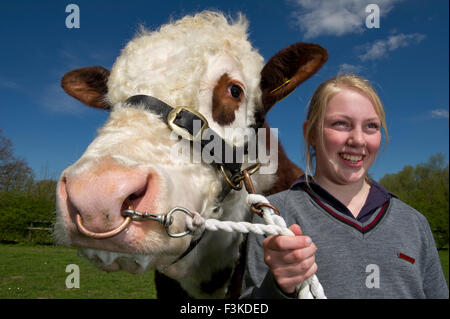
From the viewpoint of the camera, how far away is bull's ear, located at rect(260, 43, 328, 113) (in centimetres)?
282

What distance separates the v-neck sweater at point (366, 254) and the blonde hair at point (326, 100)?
399mm

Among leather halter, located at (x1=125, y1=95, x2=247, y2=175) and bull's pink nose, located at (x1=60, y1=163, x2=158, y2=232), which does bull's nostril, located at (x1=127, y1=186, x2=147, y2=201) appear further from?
leather halter, located at (x1=125, y1=95, x2=247, y2=175)

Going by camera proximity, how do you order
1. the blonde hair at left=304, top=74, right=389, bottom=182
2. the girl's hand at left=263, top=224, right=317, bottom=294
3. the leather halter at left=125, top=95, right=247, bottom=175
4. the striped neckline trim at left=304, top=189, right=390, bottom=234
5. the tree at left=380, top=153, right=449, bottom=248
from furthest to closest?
the tree at left=380, top=153, right=449, bottom=248 → the blonde hair at left=304, top=74, right=389, bottom=182 → the leather halter at left=125, top=95, right=247, bottom=175 → the striped neckline trim at left=304, top=189, right=390, bottom=234 → the girl's hand at left=263, top=224, right=317, bottom=294

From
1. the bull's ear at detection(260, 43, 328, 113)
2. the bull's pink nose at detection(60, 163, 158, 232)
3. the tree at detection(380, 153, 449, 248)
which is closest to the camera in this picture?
the bull's pink nose at detection(60, 163, 158, 232)

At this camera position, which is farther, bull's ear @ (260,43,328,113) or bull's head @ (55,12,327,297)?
bull's ear @ (260,43,328,113)

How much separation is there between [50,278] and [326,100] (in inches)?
337

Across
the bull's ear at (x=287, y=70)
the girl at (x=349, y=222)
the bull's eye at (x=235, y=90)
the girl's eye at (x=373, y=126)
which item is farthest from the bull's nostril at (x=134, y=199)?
the bull's ear at (x=287, y=70)

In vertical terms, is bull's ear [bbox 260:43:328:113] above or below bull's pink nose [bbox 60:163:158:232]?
above

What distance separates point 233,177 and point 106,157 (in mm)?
983

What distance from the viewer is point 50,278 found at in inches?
304

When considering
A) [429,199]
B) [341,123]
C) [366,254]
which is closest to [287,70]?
[341,123]

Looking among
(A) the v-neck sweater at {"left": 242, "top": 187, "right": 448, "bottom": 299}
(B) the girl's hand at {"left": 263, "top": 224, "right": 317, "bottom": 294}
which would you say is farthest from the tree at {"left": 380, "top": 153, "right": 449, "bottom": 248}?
(B) the girl's hand at {"left": 263, "top": 224, "right": 317, "bottom": 294}

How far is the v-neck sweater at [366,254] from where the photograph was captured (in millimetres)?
1662
